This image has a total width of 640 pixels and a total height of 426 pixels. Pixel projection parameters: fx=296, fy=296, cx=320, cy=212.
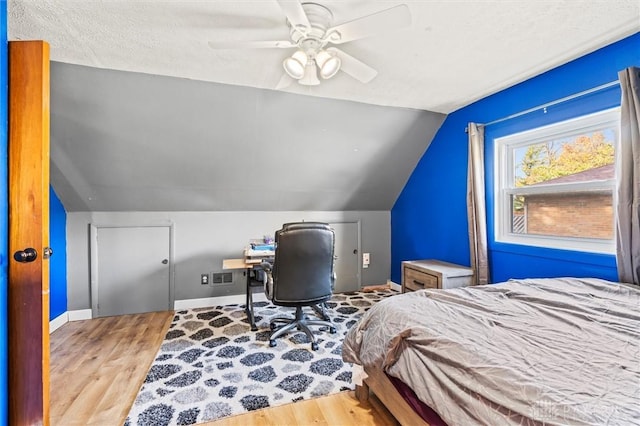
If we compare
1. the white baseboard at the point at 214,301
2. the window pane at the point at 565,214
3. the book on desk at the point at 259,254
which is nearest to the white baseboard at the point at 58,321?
the white baseboard at the point at 214,301

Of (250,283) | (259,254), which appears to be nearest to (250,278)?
(250,283)

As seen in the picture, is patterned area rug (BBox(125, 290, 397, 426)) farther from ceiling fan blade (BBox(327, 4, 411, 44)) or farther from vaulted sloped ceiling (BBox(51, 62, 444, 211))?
ceiling fan blade (BBox(327, 4, 411, 44))

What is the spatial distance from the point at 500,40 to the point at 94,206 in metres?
3.88

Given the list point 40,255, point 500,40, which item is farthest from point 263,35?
point 40,255

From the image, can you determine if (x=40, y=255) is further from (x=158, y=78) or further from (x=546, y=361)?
(x=546, y=361)

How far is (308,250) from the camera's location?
245 centimetres

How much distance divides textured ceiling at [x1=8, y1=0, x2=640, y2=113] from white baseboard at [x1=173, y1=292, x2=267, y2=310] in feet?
7.97

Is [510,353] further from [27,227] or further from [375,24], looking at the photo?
[27,227]

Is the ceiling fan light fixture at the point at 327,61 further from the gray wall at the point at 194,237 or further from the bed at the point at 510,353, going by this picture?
the gray wall at the point at 194,237

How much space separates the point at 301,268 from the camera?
2.47 metres

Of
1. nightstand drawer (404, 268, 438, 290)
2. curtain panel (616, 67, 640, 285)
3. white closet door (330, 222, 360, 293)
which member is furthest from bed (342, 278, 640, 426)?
white closet door (330, 222, 360, 293)

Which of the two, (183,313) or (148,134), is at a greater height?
(148,134)

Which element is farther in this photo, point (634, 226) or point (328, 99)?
point (328, 99)

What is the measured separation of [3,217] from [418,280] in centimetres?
296
